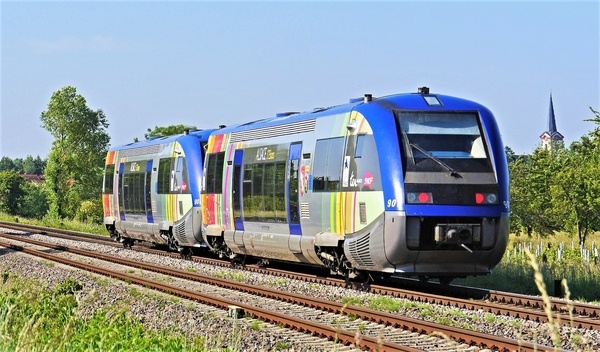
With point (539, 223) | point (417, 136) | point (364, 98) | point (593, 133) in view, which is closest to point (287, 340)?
point (417, 136)

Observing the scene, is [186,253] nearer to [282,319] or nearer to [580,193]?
[282,319]

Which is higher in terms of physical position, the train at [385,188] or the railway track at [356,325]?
the train at [385,188]

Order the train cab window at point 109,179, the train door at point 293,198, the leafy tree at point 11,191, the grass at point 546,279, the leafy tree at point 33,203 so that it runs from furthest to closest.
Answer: the leafy tree at point 33,203 < the leafy tree at point 11,191 < the train cab window at point 109,179 < the train door at point 293,198 < the grass at point 546,279

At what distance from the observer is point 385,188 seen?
13.8 meters

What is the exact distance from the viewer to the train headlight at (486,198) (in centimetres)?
1398

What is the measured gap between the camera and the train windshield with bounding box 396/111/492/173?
13884 millimetres

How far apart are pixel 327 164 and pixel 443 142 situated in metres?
2.53

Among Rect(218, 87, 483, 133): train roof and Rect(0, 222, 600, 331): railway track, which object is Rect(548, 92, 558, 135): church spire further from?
Rect(218, 87, 483, 133): train roof

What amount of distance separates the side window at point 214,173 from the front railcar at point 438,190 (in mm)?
7043

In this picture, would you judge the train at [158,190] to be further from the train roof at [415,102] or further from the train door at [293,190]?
the train roof at [415,102]

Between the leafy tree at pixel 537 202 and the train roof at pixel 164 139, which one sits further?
the leafy tree at pixel 537 202

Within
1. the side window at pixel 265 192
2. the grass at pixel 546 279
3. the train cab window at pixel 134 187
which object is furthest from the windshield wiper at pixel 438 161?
the train cab window at pixel 134 187

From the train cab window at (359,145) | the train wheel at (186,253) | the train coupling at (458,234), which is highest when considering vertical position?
the train cab window at (359,145)

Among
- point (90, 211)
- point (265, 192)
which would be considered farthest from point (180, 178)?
point (90, 211)
